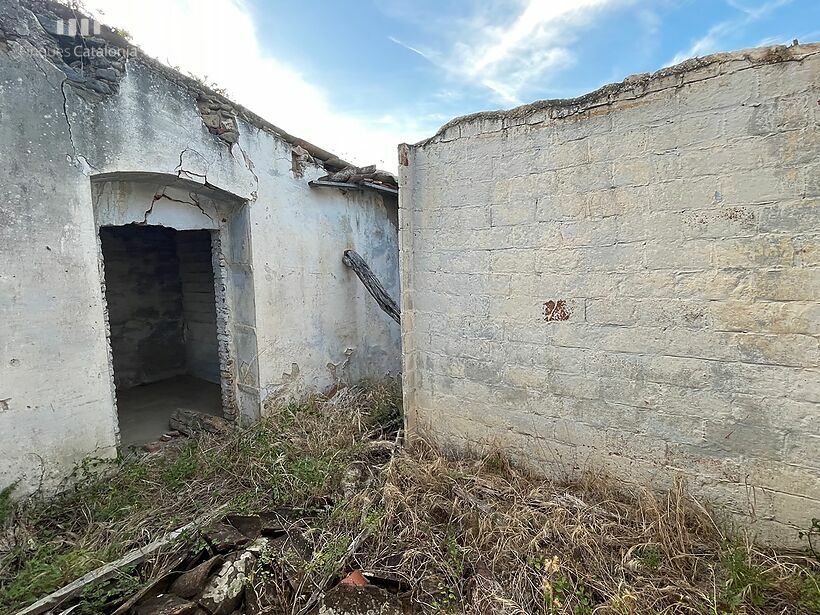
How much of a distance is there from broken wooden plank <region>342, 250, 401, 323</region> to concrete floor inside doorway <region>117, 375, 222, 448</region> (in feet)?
8.91

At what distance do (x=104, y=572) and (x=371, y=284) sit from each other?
4.00 m

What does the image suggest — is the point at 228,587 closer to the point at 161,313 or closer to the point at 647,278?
the point at 647,278

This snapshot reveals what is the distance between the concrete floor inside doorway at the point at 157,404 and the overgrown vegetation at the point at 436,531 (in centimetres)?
159

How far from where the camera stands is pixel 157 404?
6.42 m

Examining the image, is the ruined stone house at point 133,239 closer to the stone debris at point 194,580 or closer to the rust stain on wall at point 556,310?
the stone debris at point 194,580

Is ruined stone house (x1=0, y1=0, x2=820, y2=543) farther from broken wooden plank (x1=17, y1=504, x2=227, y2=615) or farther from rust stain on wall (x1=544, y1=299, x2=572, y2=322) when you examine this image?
broken wooden plank (x1=17, y1=504, x2=227, y2=615)

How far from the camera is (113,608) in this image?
2412mm

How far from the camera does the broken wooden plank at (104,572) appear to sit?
238 centimetres

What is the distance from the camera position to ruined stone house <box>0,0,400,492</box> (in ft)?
10.7

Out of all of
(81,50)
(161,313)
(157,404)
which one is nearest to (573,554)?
(81,50)

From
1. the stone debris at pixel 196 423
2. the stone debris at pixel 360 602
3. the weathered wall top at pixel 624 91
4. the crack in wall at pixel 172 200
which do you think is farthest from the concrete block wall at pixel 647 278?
the stone debris at pixel 196 423

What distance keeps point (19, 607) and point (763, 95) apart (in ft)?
16.9

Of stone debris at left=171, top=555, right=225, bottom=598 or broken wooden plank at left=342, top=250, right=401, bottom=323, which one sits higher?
broken wooden plank at left=342, top=250, right=401, bottom=323

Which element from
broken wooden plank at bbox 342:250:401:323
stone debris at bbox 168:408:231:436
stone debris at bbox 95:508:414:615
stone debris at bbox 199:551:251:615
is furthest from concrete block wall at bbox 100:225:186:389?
stone debris at bbox 199:551:251:615
